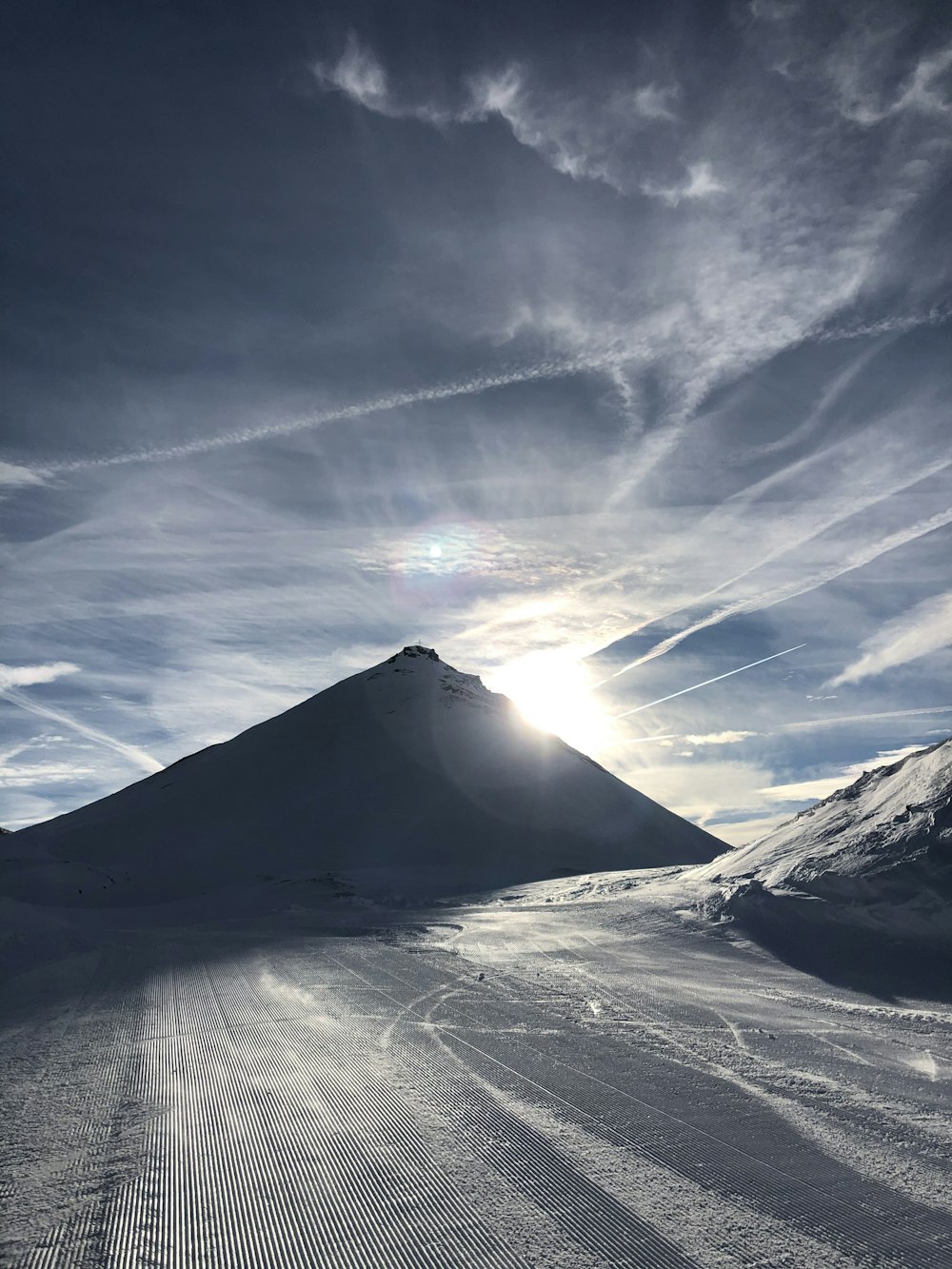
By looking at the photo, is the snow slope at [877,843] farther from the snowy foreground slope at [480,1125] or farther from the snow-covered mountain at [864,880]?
the snowy foreground slope at [480,1125]

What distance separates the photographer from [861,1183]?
4250 mm

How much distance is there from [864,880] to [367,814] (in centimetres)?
4546

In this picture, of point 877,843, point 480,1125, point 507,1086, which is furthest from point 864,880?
point 480,1125

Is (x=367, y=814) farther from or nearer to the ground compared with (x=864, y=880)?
farther from the ground

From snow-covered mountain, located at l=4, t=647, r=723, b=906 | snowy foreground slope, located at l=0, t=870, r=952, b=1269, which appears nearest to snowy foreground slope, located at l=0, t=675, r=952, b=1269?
snowy foreground slope, located at l=0, t=870, r=952, b=1269

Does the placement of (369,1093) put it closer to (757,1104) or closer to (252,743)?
(757,1104)

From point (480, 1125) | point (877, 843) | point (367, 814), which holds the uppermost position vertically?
point (367, 814)

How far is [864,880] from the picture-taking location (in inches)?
523

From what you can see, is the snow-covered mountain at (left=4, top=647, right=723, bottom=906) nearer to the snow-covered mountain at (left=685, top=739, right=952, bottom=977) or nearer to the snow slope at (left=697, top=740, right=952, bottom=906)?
the snow slope at (left=697, top=740, right=952, bottom=906)

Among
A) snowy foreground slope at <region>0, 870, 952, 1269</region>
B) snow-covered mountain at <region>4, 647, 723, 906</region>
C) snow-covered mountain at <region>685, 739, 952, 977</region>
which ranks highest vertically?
snow-covered mountain at <region>4, 647, 723, 906</region>

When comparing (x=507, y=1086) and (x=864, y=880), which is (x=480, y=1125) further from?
(x=864, y=880)

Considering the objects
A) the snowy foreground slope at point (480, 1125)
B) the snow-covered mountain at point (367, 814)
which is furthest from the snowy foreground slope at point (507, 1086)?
the snow-covered mountain at point (367, 814)

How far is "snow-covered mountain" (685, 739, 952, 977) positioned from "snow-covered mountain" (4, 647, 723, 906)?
2368 centimetres

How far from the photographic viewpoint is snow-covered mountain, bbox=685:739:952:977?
12.0 m
